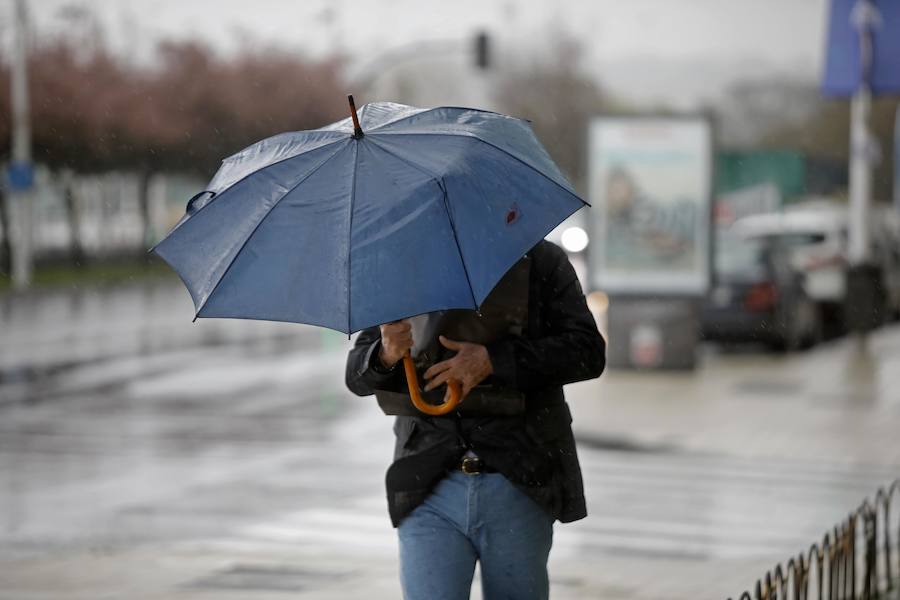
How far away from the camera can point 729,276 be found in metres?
21.9

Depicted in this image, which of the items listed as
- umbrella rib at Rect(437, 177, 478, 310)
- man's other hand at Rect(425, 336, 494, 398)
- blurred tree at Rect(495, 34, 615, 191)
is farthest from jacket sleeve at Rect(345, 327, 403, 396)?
blurred tree at Rect(495, 34, 615, 191)

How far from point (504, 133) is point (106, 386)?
14.2m

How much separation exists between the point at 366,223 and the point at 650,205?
15074 mm

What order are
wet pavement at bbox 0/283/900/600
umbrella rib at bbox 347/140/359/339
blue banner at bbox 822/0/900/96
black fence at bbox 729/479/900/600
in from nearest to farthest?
umbrella rib at bbox 347/140/359/339 → black fence at bbox 729/479/900/600 → wet pavement at bbox 0/283/900/600 → blue banner at bbox 822/0/900/96

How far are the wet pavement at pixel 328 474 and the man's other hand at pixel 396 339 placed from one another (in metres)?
3.52

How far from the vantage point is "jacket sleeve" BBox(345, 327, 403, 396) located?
4.00 meters

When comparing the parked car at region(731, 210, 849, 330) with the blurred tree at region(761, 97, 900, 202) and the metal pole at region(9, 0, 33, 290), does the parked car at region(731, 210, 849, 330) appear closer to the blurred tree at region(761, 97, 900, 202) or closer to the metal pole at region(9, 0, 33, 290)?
the metal pole at region(9, 0, 33, 290)

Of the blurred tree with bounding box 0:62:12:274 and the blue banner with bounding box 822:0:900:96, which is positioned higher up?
the blue banner with bounding box 822:0:900:96

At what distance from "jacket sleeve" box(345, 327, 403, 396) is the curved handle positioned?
3.8 inches

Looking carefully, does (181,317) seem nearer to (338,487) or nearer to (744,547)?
(338,487)

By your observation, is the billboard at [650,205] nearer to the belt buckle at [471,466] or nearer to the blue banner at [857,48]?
the blue banner at [857,48]

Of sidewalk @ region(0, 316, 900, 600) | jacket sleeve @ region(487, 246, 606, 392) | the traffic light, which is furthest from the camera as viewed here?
the traffic light

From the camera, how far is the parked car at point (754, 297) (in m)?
21.8

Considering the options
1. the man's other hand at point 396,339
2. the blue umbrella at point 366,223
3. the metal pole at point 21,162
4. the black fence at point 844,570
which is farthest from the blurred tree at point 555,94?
the man's other hand at point 396,339
